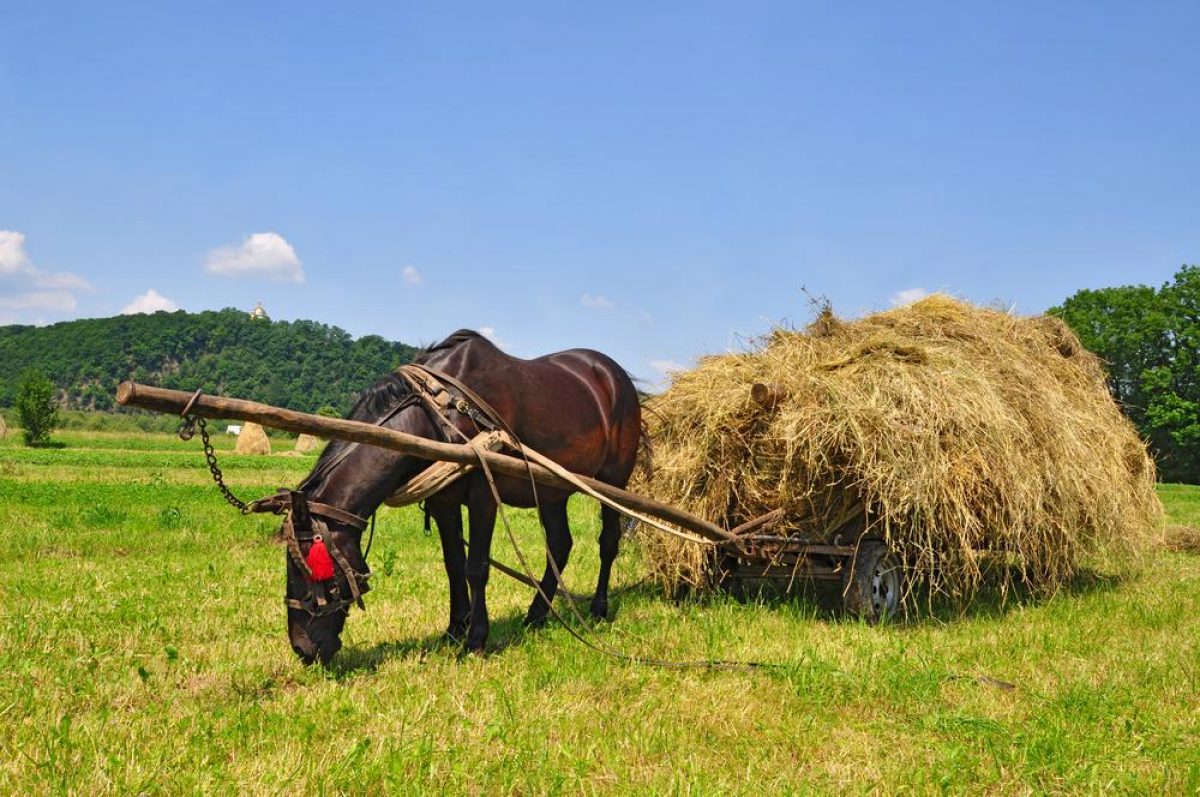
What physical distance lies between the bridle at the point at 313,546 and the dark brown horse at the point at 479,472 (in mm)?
22

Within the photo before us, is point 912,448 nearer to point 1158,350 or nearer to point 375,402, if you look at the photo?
point 375,402

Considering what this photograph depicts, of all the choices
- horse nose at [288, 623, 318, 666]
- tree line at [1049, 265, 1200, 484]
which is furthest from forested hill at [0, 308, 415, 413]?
horse nose at [288, 623, 318, 666]

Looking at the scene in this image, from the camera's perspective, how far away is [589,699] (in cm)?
421

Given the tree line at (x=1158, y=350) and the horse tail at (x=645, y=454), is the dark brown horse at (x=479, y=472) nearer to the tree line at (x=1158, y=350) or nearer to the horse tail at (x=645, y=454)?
the horse tail at (x=645, y=454)

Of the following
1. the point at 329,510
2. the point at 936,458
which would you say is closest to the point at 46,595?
the point at 329,510

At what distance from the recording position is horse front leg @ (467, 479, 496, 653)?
4.97 metres

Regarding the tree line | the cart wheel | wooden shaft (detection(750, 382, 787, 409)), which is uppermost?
the tree line

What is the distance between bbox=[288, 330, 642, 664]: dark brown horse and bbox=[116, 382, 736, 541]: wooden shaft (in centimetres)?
30

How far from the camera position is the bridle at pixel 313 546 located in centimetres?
425

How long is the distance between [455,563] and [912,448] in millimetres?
3082

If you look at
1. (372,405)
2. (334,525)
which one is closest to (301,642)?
(334,525)

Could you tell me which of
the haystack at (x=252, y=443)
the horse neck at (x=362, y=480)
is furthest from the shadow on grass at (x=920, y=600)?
the haystack at (x=252, y=443)

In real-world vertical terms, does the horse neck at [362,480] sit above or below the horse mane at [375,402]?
below

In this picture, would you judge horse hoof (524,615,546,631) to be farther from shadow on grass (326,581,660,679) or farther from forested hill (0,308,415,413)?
forested hill (0,308,415,413)
